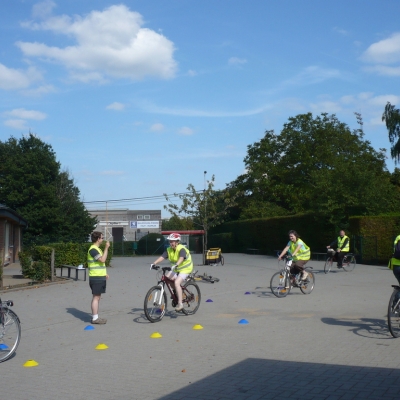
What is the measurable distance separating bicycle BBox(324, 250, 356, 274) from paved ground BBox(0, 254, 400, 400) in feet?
29.2

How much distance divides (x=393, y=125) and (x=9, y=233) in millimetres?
25500

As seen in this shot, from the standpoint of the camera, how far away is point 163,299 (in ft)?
37.0

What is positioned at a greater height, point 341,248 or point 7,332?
point 341,248

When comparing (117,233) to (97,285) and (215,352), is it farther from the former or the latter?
(215,352)

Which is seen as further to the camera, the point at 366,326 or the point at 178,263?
the point at 178,263

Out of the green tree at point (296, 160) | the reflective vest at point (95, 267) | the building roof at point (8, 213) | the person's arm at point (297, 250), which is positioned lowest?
the reflective vest at point (95, 267)

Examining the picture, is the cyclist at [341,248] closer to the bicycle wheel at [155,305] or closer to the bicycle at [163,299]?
the bicycle at [163,299]

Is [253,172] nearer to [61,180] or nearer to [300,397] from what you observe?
[61,180]

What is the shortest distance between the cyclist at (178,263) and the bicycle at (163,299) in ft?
0.33

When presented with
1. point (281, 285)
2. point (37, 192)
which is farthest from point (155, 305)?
point (37, 192)

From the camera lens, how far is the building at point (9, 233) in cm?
3087

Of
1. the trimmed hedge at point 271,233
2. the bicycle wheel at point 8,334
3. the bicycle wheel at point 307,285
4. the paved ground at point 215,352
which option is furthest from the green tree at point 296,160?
the bicycle wheel at point 8,334

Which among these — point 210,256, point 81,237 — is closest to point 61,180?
point 81,237

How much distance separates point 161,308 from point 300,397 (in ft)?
18.7
